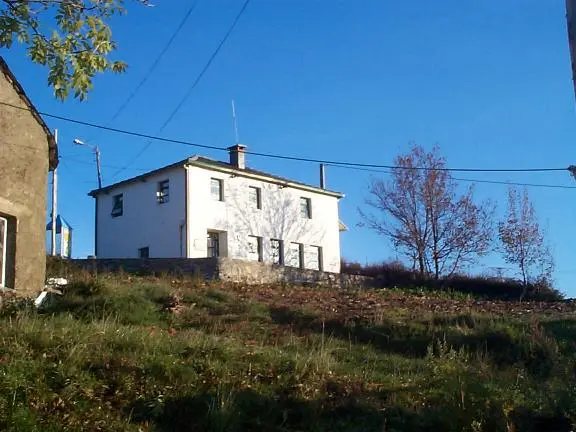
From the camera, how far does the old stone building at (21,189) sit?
16.7 meters

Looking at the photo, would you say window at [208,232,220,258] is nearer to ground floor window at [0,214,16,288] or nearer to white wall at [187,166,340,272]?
white wall at [187,166,340,272]

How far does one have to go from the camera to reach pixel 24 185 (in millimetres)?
17109

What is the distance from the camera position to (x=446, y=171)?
42.0m

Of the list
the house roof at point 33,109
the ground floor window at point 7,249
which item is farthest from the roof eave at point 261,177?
the ground floor window at point 7,249

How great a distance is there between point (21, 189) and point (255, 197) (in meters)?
23.7

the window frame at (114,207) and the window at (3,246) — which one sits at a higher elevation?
the window frame at (114,207)

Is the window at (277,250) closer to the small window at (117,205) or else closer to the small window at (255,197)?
the small window at (255,197)

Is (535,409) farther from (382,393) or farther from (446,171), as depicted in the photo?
(446,171)

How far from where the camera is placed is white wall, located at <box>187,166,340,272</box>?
1444 inches

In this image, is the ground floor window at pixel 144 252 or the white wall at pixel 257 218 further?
the ground floor window at pixel 144 252

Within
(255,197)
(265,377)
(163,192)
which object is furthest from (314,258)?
(265,377)

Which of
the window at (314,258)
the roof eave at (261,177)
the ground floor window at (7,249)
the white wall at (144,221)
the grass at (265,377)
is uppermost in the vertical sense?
the roof eave at (261,177)

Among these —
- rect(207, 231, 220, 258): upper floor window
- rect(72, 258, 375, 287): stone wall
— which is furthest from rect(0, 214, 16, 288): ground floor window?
rect(207, 231, 220, 258): upper floor window

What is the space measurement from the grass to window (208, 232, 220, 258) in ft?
69.8
